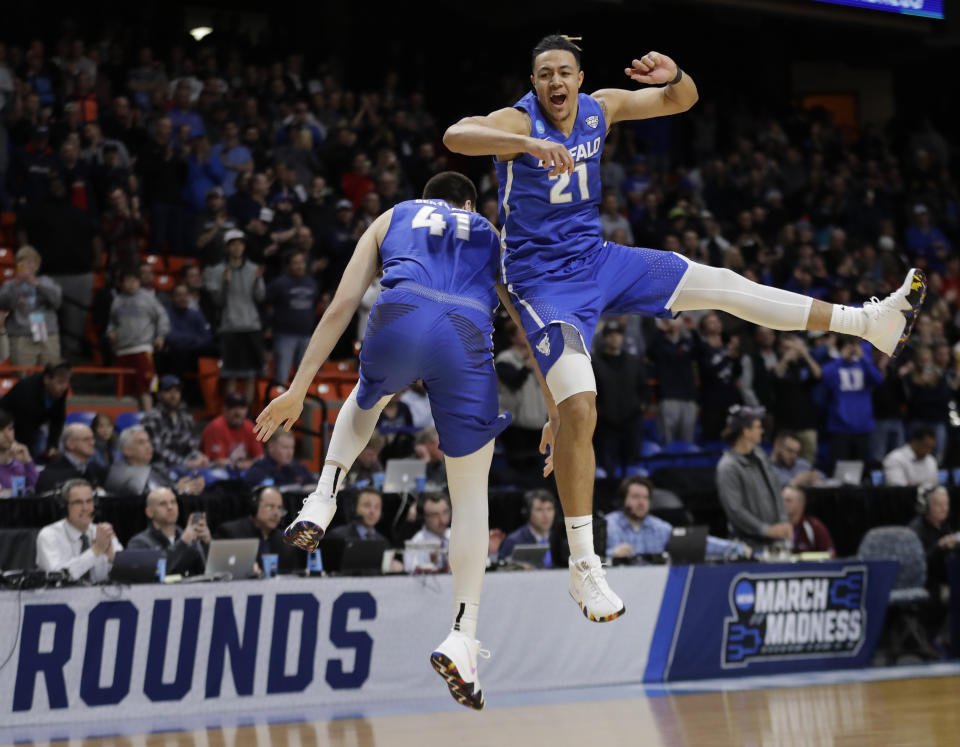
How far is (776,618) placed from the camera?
10.8 meters

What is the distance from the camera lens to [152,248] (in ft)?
47.9

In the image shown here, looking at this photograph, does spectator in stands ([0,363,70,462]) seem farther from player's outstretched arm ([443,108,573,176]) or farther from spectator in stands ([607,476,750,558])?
player's outstretched arm ([443,108,573,176])

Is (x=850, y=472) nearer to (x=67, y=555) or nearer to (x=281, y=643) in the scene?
(x=281, y=643)

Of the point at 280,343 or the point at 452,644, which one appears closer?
the point at 452,644

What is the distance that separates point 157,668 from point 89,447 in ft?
8.81

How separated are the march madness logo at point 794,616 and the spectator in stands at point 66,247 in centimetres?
690

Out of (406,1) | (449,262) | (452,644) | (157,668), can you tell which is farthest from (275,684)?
(406,1)

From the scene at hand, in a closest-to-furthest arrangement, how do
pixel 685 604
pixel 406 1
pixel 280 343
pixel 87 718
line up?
pixel 87 718
pixel 685 604
pixel 280 343
pixel 406 1

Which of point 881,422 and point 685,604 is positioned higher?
point 881,422

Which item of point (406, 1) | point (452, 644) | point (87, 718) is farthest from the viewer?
point (406, 1)

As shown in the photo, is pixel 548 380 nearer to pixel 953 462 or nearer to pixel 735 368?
pixel 735 368

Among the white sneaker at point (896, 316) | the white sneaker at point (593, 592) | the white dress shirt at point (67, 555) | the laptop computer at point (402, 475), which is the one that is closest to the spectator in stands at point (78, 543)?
the white dress shirt at point (67, 555)

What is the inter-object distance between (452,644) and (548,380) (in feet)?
3.79

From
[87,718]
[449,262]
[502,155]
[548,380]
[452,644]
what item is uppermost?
[502,155]
